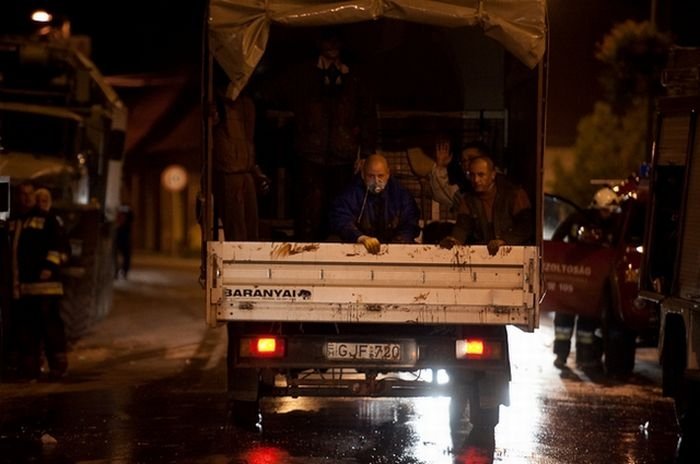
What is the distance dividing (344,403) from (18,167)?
596cm

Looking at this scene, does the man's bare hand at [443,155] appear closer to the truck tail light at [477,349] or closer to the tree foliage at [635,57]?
the truck tail light at [477,349]

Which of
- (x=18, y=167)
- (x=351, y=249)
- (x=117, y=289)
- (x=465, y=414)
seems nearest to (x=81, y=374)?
(x=18, y=167)

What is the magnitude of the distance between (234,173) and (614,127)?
58.2ft

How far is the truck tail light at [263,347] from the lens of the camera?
9281 millimetres

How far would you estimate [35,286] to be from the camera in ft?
42.6

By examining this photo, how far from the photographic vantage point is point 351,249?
29.6 ft


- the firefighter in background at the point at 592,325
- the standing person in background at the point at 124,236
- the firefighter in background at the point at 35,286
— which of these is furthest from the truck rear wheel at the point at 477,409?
the standing person in background at the point at 124,236

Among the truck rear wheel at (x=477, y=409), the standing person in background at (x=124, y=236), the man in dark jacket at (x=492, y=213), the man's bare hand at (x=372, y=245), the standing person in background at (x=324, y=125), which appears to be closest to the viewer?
the man's bare hand at (x=372, y=245)

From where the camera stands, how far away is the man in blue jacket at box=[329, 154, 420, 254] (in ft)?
32.3

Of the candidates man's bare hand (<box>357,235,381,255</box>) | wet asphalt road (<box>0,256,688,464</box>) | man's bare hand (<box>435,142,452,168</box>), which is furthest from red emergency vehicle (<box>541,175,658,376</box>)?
man's bare hand (<box>357,235,381,255</box>)

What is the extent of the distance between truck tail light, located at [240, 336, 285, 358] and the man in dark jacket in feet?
4.93

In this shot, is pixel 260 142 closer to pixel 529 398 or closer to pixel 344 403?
pixel 344 403

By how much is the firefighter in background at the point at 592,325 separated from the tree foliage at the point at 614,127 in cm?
833

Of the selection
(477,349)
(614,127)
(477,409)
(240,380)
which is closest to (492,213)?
(477,349)
